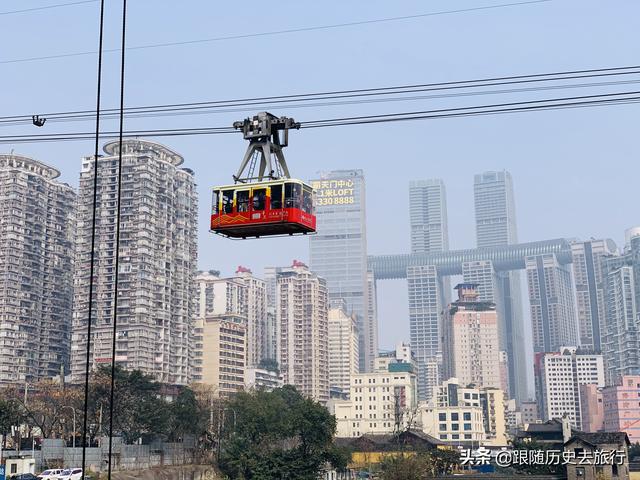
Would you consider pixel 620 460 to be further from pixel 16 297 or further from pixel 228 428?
pixel 16 297

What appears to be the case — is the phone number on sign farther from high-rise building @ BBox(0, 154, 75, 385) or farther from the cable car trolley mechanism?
high-rise building @ BBox(0, 154, 75, 385)

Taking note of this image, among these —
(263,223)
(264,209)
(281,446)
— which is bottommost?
(281,446)

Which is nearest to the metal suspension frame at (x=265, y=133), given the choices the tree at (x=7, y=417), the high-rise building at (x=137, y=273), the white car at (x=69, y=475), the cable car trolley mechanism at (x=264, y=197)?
the cable car trolley mechanism at (x=264, y=197)

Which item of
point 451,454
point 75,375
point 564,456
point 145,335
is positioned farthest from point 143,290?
point 564,456

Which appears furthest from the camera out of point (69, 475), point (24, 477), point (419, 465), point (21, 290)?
point (21, 290)

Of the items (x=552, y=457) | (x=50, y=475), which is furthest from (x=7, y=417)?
(x=552, y=457)

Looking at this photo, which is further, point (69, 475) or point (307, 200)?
point (69, 475)

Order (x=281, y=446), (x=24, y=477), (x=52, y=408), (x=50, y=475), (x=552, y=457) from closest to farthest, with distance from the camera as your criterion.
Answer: (x=24, y=477) < (x=50, y=475) < (x=552, y=457) < (x=281, y=446) < (x=52, y=408)

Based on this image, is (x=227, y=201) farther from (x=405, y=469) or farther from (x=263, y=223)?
(x=405, y=469)
